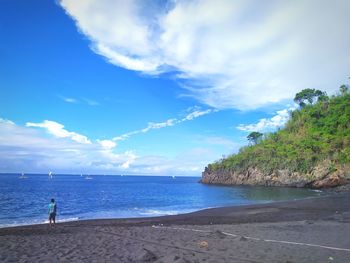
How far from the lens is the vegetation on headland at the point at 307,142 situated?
89.6 m

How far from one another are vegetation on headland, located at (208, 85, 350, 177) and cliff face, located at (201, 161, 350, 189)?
52.1 inches

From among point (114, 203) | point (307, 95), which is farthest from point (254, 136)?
point (114, 203)

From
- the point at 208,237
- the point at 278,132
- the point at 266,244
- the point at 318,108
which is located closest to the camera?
the point at 266,244

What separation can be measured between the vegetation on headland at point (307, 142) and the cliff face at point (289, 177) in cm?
132

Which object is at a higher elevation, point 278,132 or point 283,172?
point 278,132

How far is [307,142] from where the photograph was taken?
99625mm

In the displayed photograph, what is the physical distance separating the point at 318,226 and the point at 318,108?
333 ft

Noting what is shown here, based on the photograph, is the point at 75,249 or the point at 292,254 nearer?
the point at 292,254

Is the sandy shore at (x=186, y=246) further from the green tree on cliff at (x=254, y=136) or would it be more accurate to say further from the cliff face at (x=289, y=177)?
the green tree on cliff at (x=254, y=136)

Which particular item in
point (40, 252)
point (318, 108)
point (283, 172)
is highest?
point (318, 108)

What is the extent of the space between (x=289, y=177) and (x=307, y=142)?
43.1ft

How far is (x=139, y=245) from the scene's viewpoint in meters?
14.5

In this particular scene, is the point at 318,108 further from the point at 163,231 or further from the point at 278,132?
the point at 163,231

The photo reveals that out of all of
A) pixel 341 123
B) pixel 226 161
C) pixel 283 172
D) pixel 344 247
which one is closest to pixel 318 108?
pixel 341 123
